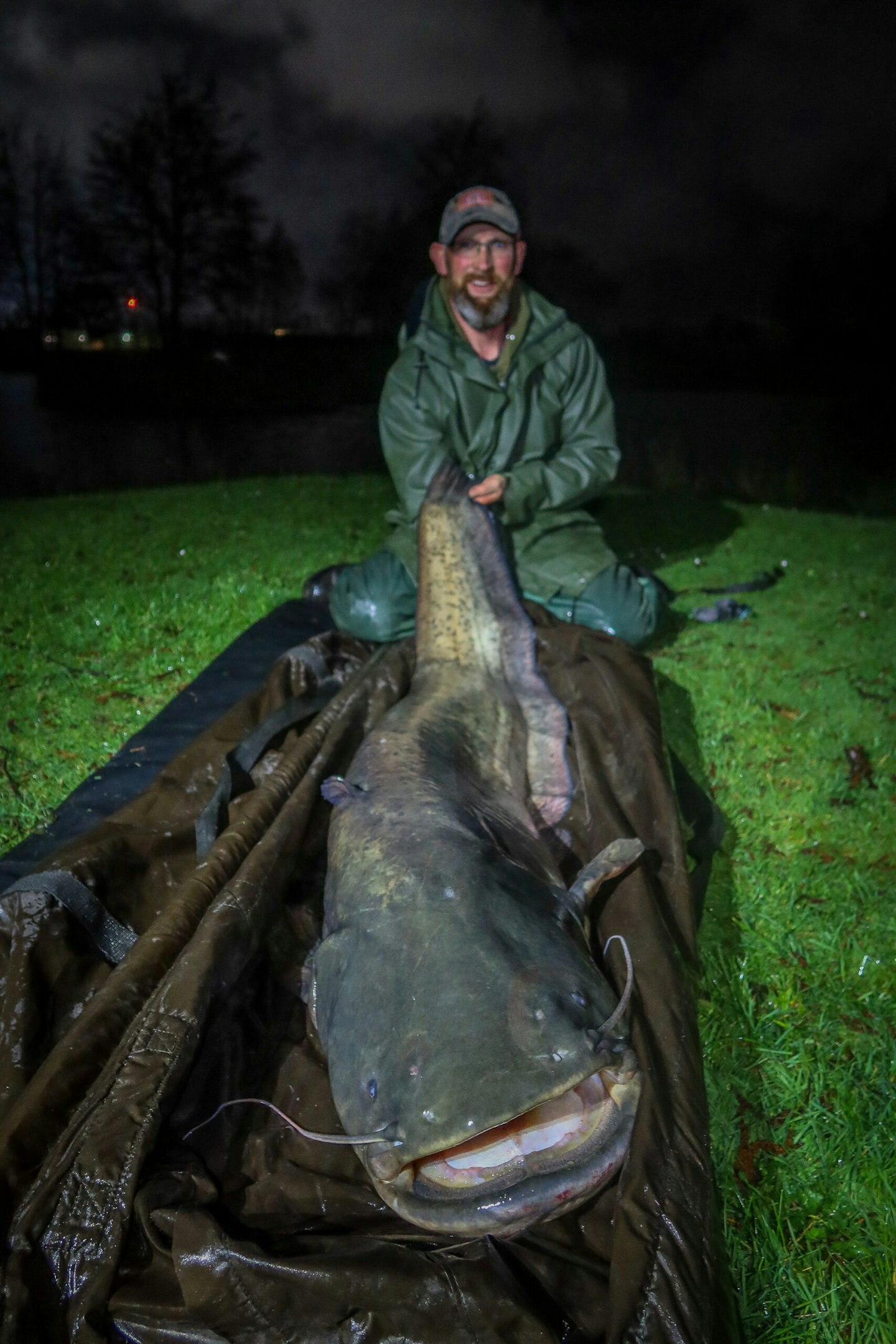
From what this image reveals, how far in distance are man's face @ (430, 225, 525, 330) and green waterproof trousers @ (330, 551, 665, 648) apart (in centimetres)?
126

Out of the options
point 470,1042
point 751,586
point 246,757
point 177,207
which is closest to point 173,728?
point 246,757

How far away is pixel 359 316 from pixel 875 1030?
2702 centimetres

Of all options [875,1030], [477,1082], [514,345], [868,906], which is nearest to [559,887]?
[477,1082]

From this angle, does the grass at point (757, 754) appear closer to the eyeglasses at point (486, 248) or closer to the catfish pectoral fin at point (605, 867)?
the catfish pectoral fin at point (605, 867)

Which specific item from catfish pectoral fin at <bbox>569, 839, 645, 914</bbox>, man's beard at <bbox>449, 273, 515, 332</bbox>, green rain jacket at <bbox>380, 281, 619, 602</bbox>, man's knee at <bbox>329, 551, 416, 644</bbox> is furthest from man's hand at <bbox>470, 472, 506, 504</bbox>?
catfish pectoral fin at <bbox>569, 839, 645, 914</bbox>

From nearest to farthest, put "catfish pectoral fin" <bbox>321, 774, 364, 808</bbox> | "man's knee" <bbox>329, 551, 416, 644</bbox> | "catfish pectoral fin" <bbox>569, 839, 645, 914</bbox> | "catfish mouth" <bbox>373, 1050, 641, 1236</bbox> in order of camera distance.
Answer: "catfish mouth" <bbox>373, 1050, 641, 1236</bbox>, "catfish pectoral fin" <bbox>569, 839, 645, 914</bbox>, "catfish pectoral fin" <bbox>321, 774, 364, 808</bbox>, "man's knee" <bbox>329, 551, 416, 644</bbox>

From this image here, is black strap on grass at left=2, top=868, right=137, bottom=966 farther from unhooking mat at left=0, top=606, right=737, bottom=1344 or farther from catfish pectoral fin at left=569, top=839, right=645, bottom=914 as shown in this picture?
catfish pectoral fin at left=569, top=839, right=645, bottom=914

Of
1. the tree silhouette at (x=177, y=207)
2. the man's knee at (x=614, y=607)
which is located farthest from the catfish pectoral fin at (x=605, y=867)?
the tree silhouette at (x=177, y=207)

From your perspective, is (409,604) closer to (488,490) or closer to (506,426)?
(488,490)

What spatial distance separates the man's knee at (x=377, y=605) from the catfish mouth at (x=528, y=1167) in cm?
256

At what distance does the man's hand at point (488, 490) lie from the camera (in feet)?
12.1

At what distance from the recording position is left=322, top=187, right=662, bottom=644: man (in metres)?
3.99

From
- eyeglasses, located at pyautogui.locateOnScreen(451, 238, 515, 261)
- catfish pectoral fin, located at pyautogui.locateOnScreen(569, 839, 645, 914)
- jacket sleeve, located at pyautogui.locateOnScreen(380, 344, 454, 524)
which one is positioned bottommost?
catfish pectoral fin, located at pyautogui.locateOnScreen(569, 839, 645, 914)

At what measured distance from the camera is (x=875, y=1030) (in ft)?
6.55
